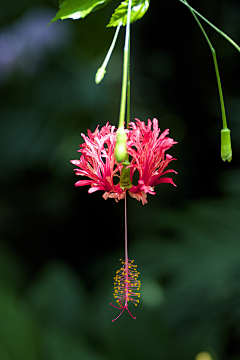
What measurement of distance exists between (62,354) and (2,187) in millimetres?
720

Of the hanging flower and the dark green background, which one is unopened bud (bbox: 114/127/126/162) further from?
the dark green background

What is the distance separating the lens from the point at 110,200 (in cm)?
135

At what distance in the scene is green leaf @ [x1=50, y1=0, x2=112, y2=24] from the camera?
1.68ft

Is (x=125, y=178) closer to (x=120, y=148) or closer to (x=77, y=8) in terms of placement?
(x=120, y=148)

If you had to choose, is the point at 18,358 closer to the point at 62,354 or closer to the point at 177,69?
the point at 62,354

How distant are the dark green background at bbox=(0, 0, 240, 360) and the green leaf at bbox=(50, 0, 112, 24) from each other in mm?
739

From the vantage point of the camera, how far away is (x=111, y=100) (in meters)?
1.29

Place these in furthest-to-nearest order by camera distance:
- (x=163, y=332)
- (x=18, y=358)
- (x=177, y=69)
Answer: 1. (x=177, y=69)
2. (x=163, y=332)
3. (x=18, y=358)

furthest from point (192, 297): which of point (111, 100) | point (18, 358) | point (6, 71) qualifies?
point (6, 71)

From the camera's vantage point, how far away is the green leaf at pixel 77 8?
A: 51 cm

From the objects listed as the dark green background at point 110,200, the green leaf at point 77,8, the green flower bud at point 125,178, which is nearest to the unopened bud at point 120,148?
the green flower bud at point 125,178

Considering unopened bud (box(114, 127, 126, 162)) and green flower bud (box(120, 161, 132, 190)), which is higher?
unopened bud (box(114, 127, 126, 162))

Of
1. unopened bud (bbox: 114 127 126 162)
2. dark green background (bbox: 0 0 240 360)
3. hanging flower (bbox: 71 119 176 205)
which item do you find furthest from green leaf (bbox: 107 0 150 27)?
dark green background (bbox: 0 0 240 360)

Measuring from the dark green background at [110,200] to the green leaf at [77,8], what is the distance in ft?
2.42
